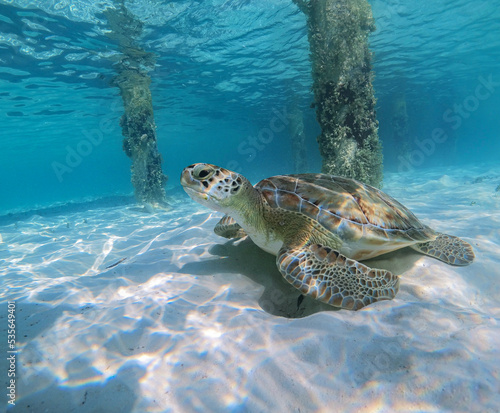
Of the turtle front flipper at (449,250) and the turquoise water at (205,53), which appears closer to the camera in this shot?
the turtle front flipper at (449,250)

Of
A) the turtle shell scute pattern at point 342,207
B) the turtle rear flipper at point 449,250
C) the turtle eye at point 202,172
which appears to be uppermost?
the turtle eye at point 202,172

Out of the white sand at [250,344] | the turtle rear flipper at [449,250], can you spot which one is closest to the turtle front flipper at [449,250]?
the turtle rear flipper at [449,250]

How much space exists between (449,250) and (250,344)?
2.95 m

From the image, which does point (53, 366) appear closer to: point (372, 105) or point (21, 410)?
point (21, 410)

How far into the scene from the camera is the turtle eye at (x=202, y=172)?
8.38 feet

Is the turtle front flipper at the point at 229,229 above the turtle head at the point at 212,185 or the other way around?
the other way around

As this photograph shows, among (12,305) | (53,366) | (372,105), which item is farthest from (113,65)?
(53,366)

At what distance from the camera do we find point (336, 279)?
2.33 m

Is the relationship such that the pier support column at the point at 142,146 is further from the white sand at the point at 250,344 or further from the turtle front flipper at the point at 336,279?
the turtle front flipper at the point at 336,279

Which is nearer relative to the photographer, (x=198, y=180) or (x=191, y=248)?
(x=198, y=180)

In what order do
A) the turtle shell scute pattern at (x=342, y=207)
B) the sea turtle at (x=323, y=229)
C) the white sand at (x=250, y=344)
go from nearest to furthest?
the white sand at (x=250, y=344), the sea turtle at (x=323, y=229), the turtle shell scute pattern at (x=342, y=207)

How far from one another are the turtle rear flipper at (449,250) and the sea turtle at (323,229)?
1cm

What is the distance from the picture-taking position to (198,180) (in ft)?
8.40

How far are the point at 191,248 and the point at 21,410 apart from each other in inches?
111
